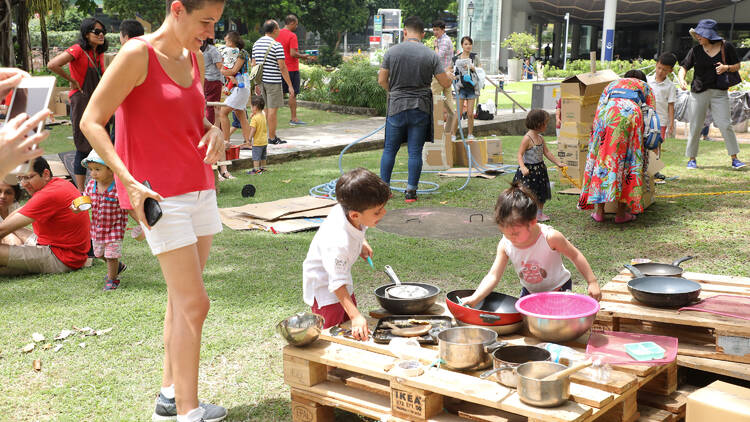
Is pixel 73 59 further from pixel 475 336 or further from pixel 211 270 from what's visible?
pixel 475 336

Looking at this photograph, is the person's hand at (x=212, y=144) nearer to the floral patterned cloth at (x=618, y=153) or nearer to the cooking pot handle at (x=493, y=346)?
the cooking pot handle at (x=493, y=346)

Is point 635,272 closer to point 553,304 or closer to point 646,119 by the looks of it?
point 553,304

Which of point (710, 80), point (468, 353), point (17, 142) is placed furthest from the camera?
point (710, 80)

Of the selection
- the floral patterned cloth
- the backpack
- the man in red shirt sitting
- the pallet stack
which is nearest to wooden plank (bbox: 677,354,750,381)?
the floral patterned cloth

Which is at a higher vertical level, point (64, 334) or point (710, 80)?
point (710, 80)

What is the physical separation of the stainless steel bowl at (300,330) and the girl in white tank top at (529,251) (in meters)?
0.85

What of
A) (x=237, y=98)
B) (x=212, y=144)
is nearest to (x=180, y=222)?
(x=212, y=144)

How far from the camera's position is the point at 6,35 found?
1705 cm

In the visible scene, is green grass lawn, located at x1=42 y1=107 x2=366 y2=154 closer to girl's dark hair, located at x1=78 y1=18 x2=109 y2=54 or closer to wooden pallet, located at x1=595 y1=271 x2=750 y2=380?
girl's dark hair, located at x1=78 y1=18 x2=109 y2=54

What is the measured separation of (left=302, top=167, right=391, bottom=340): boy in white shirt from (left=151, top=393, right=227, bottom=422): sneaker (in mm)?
690

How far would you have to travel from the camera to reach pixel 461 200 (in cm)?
843

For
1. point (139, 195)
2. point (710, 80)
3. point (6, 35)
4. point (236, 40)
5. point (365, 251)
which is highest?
point (6, 35)

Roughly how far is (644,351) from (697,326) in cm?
58

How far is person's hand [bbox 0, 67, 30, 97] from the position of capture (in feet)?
7.65
